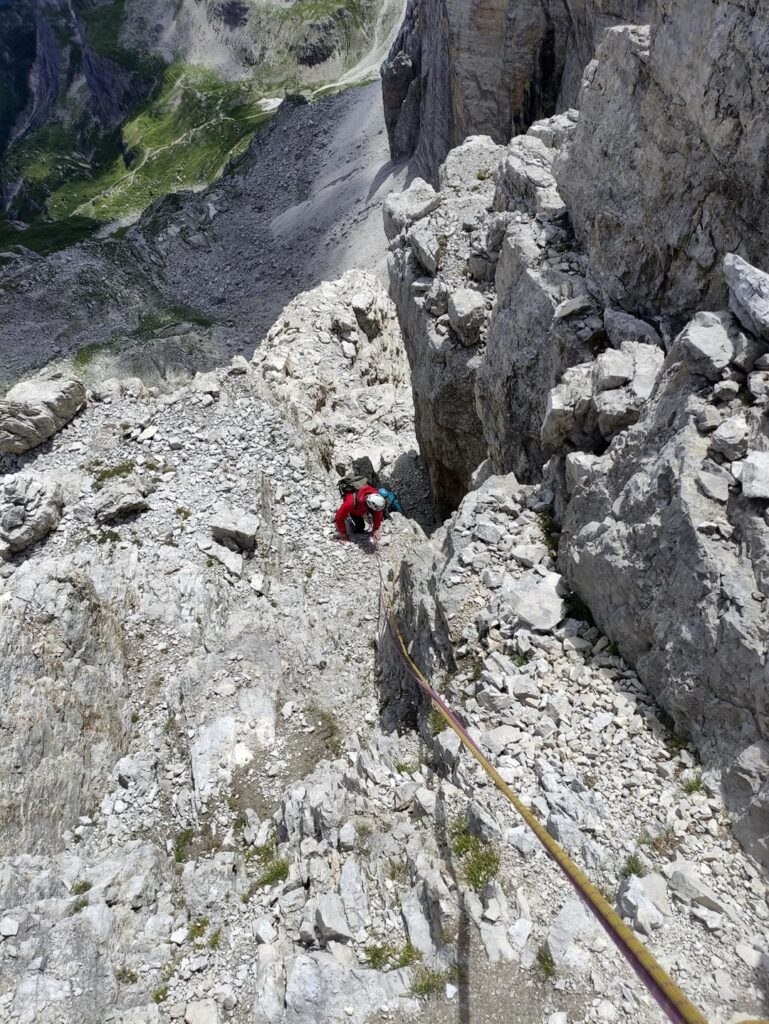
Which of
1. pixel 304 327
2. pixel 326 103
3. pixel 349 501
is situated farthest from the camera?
pixel 326 103

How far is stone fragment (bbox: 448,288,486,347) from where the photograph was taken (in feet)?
62.1

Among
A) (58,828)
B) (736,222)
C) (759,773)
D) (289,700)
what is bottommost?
(289,700)

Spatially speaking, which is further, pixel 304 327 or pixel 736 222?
pixel 304 327

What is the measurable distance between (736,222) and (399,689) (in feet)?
39.9

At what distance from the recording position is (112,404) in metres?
23.2

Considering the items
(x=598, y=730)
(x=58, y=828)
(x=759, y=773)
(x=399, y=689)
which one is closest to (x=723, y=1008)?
(x=759, y=773)

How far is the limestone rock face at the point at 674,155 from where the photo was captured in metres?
10.5

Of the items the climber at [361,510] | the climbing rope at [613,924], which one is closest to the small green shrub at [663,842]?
the climbing rope at [613,924]

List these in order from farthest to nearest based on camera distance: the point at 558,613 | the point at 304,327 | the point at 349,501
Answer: the point at 304,327
the point at 349,501
the point at 558,613

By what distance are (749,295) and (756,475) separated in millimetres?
3042

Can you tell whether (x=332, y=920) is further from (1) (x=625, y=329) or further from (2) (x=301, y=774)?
(1) (x=625, y=329)

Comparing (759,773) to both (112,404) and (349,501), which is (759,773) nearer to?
(349,501)

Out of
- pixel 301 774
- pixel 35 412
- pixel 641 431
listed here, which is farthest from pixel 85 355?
pixel 641 431

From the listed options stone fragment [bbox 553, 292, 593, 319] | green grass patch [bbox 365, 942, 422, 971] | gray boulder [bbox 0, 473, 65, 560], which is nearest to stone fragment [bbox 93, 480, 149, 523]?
gray boulder [bbox 0, 473, 65, 560]
